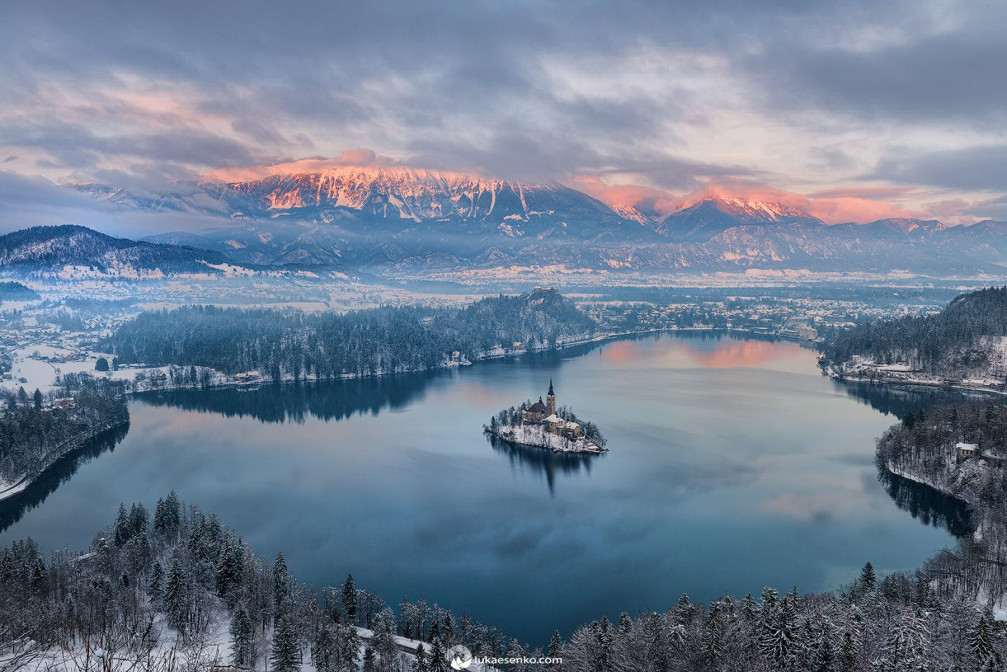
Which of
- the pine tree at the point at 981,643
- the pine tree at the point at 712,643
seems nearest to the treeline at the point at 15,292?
the pine tree at the point at 712,643

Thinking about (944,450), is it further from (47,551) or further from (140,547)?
(47,551)

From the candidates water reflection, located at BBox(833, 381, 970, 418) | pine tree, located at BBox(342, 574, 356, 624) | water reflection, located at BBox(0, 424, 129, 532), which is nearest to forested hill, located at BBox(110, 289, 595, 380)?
water reflection, located at BBox(0, 424, 129, 532)

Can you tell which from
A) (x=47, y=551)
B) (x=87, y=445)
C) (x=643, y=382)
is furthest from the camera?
(x=643, y=382)

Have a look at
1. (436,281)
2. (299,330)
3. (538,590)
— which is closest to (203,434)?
(538,590)

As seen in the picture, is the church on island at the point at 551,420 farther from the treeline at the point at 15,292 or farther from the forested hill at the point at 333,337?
the treeline at the point at 15,292

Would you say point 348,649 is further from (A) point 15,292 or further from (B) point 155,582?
(A) point 15,292

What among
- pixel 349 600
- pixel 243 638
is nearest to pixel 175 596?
pixel 243 638

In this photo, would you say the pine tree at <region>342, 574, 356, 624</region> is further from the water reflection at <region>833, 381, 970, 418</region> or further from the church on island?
the water reflection at <region>833, 381, 970, 418</region>
